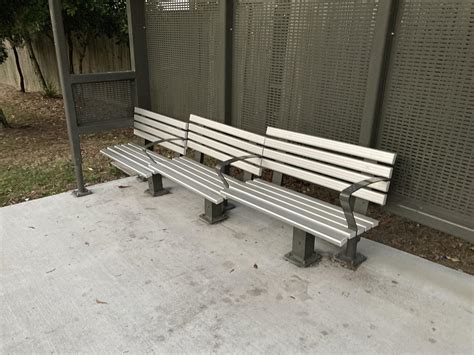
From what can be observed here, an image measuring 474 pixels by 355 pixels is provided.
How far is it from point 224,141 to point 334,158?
123 cm

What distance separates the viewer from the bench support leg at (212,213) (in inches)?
142

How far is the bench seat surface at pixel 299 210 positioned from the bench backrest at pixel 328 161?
171 mm

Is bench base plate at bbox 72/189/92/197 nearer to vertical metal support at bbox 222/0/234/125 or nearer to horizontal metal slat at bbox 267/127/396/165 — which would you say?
vertical metal support at bbox 222/0/234/125

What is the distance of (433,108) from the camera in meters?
2.64

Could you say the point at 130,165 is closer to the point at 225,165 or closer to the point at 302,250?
the point at 225,165

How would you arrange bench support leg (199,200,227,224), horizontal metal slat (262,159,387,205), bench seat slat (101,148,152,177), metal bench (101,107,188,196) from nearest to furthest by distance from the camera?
horizontal metal slat (262,159,387,205) < bench support leg (199,200,227,224) < bench seat slat (101,148,152,177) < metal bench (101,107,188,196)

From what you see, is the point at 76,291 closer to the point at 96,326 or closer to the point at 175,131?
the point at 96,326

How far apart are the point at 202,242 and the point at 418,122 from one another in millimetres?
1940

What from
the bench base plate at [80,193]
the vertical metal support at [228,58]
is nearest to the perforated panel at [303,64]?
the vertical metal support at [228,58]

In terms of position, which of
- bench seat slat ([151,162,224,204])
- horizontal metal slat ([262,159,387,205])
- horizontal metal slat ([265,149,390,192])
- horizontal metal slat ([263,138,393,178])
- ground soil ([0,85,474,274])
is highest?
horizontal metal slat ([263,138,393,178])

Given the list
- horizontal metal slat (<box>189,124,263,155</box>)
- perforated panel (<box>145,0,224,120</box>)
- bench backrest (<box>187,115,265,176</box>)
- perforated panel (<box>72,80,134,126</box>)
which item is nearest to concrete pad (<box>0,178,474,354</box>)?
bench backrest (<box>187,115,265,176</box>)

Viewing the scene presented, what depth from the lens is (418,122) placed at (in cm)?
273

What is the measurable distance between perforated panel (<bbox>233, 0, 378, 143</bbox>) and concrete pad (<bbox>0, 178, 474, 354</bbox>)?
105 centimetres

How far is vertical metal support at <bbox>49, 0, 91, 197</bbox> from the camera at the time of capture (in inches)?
147
